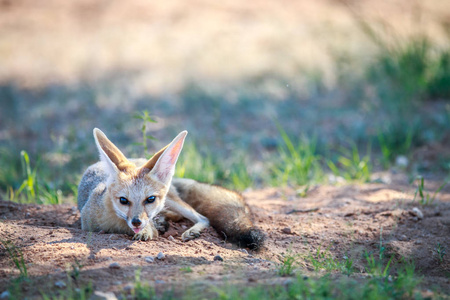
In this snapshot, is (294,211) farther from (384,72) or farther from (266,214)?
(384,72)

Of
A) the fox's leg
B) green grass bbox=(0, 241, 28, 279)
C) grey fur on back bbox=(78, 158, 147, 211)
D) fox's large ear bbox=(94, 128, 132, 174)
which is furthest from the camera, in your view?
grey fur on back bbox=(78, 158, 147, 211)

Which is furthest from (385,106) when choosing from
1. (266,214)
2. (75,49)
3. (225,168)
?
(75,49)

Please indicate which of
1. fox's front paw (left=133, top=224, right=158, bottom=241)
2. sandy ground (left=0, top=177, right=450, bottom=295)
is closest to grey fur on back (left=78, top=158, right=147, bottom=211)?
sandy ground (left=0, top=177, right=450, bottom=295)

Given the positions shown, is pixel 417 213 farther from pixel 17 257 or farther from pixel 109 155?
pixel 17 257

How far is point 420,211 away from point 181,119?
194 inches

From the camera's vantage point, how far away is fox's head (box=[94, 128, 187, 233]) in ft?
11.6

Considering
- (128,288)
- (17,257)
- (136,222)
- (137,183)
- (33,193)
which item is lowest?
(33,193)

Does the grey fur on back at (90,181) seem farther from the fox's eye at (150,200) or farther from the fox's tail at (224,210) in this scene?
the fox's eye at (150,200)

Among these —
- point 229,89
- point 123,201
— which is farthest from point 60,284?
point 229,89

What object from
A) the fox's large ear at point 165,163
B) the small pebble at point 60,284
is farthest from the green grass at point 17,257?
the fox's large ear at point 165,163

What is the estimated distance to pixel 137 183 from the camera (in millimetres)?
3629

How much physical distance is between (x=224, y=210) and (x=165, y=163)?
718 millimetres

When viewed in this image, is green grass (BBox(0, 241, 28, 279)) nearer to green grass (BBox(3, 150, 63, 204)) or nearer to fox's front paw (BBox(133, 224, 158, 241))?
fox's front paw (BBox(133, 224, 158, 241))

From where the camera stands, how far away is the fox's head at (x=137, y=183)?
3535 millimetres
